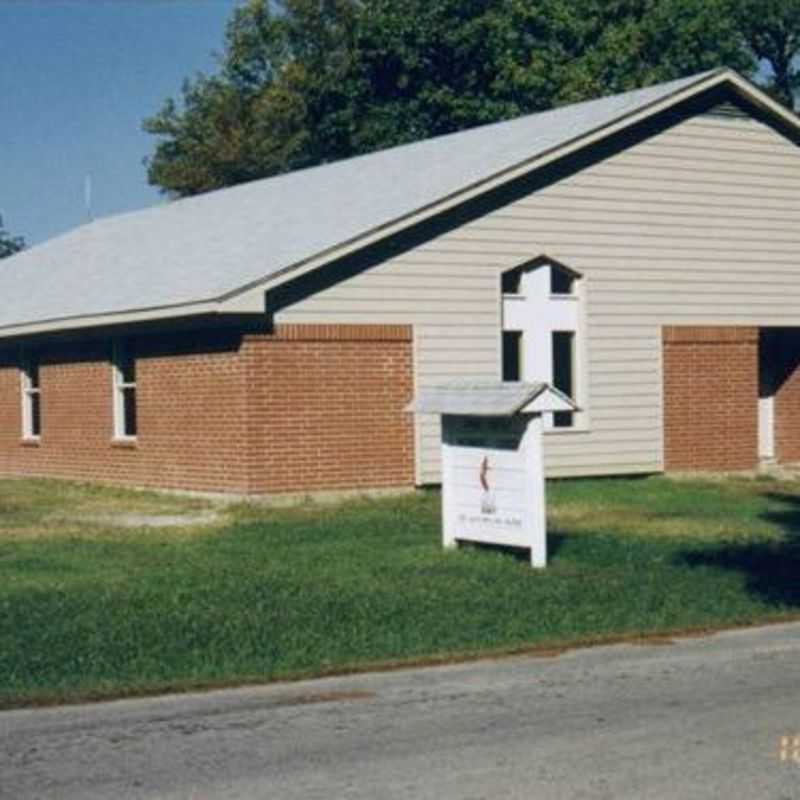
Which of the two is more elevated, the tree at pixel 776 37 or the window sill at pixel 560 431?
the tree at pixel 776 37

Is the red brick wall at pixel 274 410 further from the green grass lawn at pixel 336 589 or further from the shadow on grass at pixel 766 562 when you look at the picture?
the shadow on grass at pixel 766 562

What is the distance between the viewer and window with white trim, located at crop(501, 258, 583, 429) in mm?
25609

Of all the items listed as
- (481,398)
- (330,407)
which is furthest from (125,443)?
(481,398)

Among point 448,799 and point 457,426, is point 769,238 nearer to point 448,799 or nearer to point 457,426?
point 457,426

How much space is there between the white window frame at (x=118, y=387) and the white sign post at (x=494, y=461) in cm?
1015

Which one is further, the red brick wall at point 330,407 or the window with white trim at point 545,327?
the window with white trim at point 545,327

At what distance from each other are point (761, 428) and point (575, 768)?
22.2 metres

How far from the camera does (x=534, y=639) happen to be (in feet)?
40.3

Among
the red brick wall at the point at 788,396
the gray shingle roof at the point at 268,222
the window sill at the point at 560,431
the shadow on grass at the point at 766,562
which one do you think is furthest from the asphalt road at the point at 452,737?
the red brick wall at the point at 788,396

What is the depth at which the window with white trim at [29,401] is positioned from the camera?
30344mm

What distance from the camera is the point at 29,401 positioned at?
→ 30.5 metres

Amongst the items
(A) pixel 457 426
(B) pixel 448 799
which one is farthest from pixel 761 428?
(B) pixel 448 799

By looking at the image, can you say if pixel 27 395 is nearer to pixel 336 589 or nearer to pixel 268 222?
pixel 268 222

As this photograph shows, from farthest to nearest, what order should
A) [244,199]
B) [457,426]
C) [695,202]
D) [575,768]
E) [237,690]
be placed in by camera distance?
[244,199]
[695,202]
[457,426]
[237,690]
[575,768]
